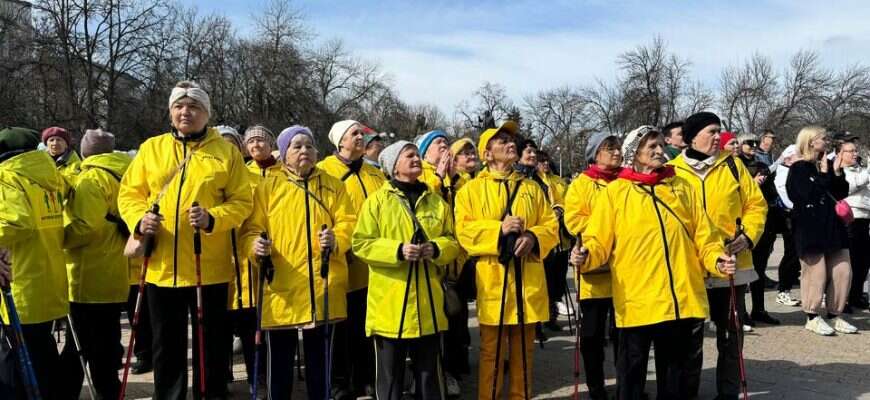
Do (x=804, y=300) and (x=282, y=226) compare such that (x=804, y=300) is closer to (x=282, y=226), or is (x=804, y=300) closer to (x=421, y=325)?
(x=421, y=325)

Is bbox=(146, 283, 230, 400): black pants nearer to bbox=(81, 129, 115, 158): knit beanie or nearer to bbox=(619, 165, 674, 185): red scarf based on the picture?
bbox=(81, 129, 115, 158): knit beanie

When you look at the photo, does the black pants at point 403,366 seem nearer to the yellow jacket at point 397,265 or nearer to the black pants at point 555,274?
the yellow jacket at point 397,265

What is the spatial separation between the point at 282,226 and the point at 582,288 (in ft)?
8.06

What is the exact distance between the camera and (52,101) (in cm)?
2936

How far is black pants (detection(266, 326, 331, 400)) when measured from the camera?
15.0 feet

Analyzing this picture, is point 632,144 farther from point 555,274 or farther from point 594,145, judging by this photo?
point 555,274

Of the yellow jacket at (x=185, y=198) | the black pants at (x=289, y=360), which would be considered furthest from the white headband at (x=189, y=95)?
the black pants at (x=289, y=360)

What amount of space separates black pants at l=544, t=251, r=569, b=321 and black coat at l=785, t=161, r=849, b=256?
105 inches

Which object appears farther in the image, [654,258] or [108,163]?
[108,163]

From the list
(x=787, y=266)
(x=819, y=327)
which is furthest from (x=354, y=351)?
(x=787, y=266)

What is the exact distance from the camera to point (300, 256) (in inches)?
177

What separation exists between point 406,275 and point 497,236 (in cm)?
66

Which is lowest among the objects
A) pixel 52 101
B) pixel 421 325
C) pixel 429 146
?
pixel 421 325

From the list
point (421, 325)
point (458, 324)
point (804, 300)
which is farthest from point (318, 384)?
point (804, 300)
